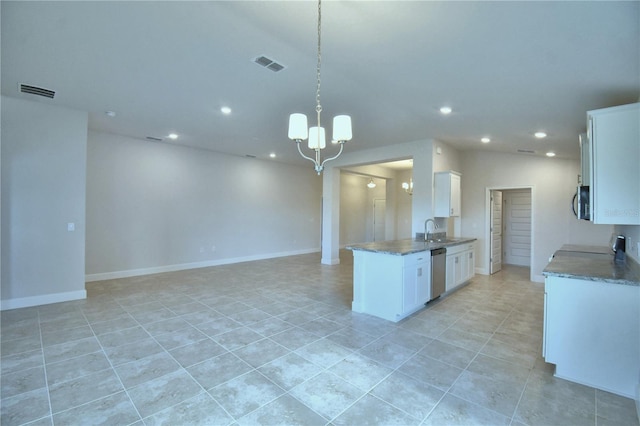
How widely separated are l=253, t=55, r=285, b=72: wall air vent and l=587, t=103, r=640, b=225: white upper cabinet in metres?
2.84

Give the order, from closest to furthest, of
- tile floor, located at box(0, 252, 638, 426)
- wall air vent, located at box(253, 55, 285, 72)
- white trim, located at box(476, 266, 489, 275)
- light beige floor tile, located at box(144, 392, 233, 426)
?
1. light beige floor tile, located at box(144, 392, 233, 426)
2. tile floor, located at box(0, 252, 638, 426)
3. wall air vent, located at box(253, 55, 285, 72)
4. white trim, located at box(476, 266, 489, 275)

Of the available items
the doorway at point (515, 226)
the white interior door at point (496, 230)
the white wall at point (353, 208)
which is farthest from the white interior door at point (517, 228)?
the white wall at point (353, 208)

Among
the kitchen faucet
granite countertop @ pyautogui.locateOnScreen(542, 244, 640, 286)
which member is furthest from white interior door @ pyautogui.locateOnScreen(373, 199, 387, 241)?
granite countertop @ pyautogui.locateOnScreen(542, 244, 640, 286)

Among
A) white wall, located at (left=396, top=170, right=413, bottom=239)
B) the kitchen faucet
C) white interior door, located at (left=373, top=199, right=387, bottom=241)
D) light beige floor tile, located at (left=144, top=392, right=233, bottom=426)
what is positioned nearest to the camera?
light beige floor tile, located at (left=144, top=392, right=233, bottom=426)

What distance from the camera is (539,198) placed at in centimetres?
594

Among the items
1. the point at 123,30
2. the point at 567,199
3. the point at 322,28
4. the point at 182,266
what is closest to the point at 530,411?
the point at 322,28

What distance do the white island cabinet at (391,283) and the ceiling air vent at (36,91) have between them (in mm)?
4573

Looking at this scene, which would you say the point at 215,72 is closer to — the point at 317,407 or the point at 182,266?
the point at 317,407

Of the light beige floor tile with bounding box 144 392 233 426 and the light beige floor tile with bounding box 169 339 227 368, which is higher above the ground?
the light beige floor tile with bounding box 144 392 233 426

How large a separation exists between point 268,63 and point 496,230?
6422mm

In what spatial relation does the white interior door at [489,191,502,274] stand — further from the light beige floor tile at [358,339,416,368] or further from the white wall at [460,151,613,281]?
the light beige floor tile at [358,339,416,368]

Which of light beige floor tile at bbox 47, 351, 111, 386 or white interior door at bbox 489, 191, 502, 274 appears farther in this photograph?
white interior door at bbox 489, 191, 502, 274

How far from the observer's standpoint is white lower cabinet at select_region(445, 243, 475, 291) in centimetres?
480

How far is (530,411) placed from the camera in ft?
6.61
